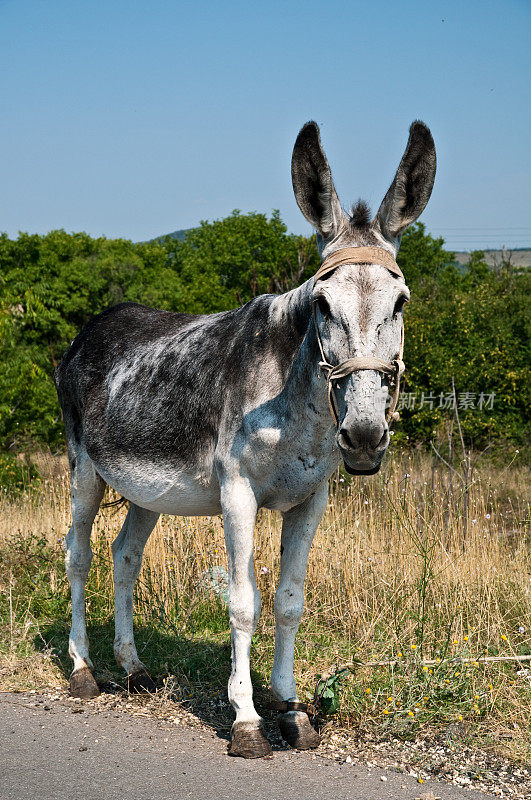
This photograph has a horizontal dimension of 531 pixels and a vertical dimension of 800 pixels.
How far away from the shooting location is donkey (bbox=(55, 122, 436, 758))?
3250mm

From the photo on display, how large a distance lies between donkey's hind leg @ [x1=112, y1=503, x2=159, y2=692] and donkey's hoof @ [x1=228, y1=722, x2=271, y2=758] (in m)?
1.25

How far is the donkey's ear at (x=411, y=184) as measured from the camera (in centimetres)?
344

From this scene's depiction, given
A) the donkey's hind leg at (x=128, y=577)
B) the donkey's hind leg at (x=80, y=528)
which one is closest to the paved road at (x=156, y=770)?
the donkey's hind leg at (x=128, y=577)

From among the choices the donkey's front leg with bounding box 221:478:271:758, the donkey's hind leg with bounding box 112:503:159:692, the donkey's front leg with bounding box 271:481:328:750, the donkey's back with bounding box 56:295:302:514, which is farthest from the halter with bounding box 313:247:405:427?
the donkey's hind leg with bounding box 112:503:159:692

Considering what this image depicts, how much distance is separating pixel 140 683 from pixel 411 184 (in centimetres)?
349

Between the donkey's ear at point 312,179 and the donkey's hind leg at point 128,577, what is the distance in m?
2.63

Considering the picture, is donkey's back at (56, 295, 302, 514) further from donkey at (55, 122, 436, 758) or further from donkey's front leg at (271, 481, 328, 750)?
donkey's front leg at (271, 481, 328, 750)

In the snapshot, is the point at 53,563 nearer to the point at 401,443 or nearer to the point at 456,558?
the point at 456,558

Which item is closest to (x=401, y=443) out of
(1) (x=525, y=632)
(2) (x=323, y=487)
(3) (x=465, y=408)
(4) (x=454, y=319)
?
(3) (x=465, y=408)

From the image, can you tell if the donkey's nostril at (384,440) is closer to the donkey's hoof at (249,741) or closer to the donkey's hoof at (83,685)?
the donkey's hoof at (249,741)

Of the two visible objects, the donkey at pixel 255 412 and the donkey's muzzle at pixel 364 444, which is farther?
the donkey at pixel 255 412

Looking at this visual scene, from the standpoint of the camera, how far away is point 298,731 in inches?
159

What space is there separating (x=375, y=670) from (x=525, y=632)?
119 centimetres

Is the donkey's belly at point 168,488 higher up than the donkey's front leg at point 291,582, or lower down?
higher up
